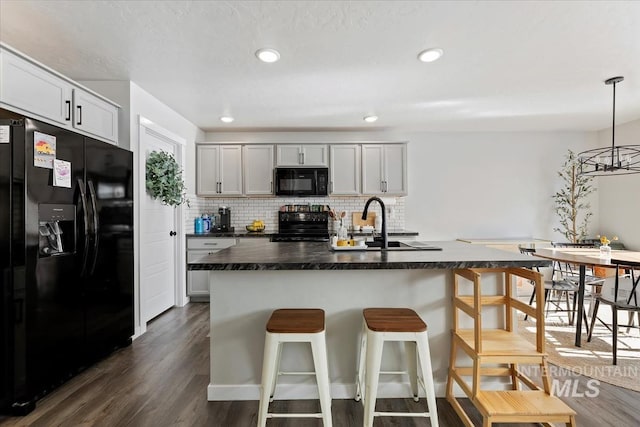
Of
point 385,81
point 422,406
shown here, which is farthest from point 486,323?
point 385,81

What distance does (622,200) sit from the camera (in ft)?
15.1

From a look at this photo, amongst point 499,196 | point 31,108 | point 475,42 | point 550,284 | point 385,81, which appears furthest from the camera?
point 499,196

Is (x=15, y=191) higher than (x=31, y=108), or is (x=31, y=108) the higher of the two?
(x=31, y=108)

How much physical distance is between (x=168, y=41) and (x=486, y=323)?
113 inches

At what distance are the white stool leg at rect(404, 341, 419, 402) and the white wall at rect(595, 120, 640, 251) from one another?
445 cm

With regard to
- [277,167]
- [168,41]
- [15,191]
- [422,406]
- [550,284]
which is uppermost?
[168,41]

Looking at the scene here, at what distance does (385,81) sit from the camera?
3.06m

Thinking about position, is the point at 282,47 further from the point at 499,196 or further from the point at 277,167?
the point at 499,196

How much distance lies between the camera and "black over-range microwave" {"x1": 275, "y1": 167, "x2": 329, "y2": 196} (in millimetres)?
4570

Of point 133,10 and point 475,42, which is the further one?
point 475,42

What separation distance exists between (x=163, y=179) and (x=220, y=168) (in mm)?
1330

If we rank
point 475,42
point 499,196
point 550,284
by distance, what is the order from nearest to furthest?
point 475,42
point 550,284
point 499,196

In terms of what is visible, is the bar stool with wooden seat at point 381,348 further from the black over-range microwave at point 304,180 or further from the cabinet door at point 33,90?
the black over-range microwave at point 304,180

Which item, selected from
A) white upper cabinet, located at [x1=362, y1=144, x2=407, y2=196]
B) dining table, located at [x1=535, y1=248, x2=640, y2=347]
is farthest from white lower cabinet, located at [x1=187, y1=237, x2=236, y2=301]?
dining table, located at [x1=535, y1=248, x2=640, y2=347]
